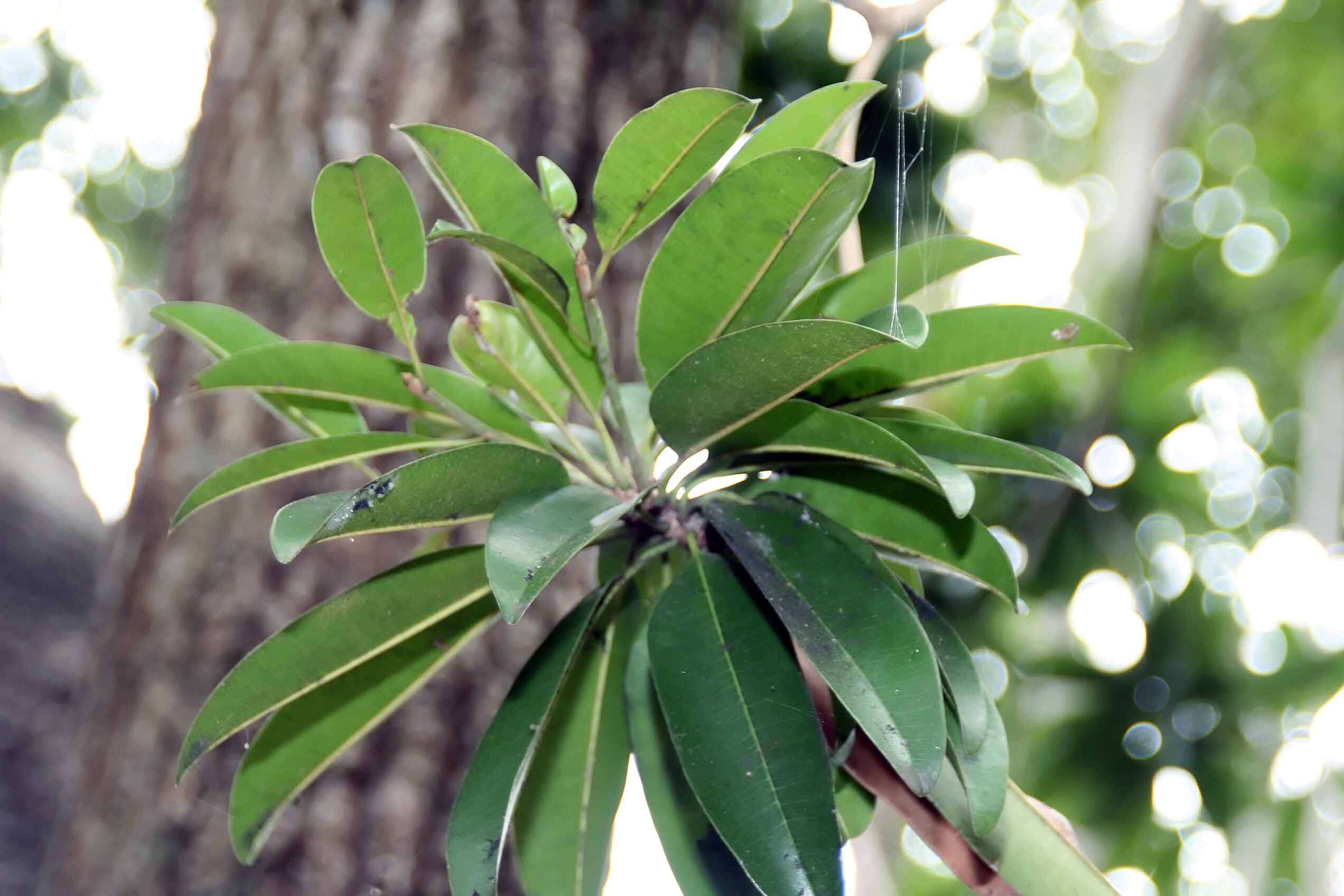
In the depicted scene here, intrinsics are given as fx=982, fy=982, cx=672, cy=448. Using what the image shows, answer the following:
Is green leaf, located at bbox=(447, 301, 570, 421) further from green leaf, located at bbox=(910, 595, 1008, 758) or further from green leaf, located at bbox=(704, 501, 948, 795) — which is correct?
green leaf, located at bbox=(910, 595, 1008, 758)

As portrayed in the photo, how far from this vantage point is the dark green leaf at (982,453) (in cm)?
51

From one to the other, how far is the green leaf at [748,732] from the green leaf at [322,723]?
0.53 ft

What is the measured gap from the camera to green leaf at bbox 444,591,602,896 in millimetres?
→ 521

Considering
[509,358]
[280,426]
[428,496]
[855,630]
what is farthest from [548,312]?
[280,426]

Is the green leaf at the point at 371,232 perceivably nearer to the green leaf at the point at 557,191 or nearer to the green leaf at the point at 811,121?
the green leaf at the point at 557,191

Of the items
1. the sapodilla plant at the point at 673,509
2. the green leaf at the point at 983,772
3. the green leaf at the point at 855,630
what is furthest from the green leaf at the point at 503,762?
the green leaf at the point at 983,772

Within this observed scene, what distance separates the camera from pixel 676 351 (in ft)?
1.92

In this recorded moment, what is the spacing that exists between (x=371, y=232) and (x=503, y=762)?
0.31 m

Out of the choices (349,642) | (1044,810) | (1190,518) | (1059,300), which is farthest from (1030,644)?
(349,642)

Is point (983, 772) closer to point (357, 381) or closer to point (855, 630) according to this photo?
point (855, 630)

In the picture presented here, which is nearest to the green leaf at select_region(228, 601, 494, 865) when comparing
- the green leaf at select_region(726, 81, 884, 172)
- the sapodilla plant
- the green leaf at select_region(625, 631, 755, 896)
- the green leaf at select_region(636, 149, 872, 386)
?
the sapodilla plant

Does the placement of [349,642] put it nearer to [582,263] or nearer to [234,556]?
[582,263]

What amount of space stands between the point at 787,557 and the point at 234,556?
56 cm

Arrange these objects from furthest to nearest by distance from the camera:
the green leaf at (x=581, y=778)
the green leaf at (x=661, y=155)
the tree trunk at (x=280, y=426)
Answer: the tree trunk at (x=280, y=426)
the green leaf at (x=581, y=778)
the green leaf at (x=661, y=155)
